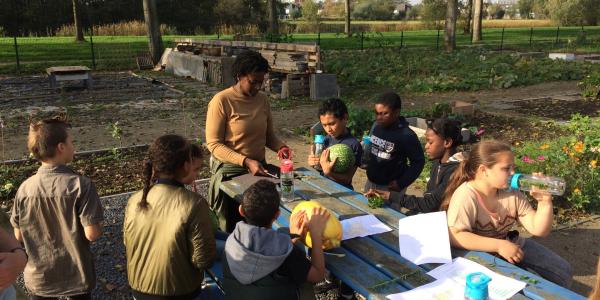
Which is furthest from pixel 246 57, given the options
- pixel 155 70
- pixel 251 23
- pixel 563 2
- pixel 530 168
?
pixel 563 2

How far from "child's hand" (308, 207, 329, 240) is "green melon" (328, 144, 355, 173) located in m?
1.37

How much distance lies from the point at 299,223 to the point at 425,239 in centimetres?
75

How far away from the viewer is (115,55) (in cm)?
2364

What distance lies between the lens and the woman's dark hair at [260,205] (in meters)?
2.57

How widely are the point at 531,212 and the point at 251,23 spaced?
4628 centimetres

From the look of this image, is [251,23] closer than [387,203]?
No

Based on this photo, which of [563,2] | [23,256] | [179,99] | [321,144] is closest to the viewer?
[23,256]

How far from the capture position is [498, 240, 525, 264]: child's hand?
2.79 m

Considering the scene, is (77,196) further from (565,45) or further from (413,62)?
(565,45)

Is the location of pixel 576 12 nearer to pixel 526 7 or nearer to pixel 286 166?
pixel 526 7

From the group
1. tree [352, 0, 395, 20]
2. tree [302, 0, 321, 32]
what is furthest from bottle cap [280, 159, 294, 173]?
tree [352, 0, 395, 20]

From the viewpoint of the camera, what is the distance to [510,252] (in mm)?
2801

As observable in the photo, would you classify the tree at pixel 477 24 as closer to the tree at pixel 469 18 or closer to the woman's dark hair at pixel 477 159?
the tree at pixel 469 18

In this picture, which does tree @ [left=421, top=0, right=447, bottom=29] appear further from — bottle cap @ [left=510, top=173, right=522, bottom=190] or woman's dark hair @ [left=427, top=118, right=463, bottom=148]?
bottle cap @ [left=510, top=173, right=522, bottom=190]
